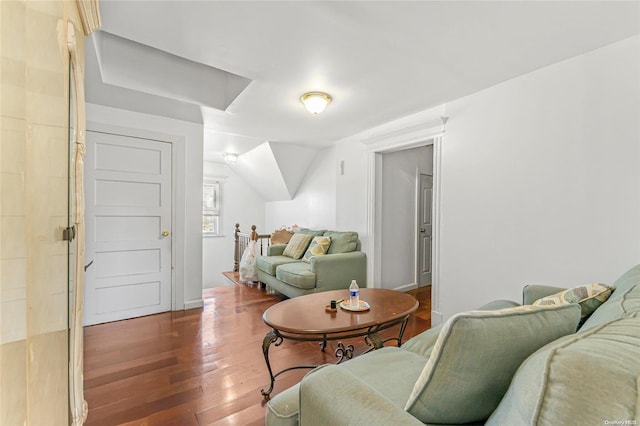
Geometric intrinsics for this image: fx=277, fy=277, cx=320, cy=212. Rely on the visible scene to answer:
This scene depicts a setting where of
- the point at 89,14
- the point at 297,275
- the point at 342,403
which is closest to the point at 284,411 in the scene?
the point at 342,403

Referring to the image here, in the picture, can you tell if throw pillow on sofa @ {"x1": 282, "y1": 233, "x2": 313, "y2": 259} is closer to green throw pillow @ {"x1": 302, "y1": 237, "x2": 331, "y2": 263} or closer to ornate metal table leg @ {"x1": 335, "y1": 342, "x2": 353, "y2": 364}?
green throw pillow @ {"x1": 302, "y1": 237, "x2": 331, "y2": 263}

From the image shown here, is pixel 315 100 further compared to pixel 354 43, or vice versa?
pixel 315 100

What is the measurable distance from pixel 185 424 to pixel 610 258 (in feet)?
9.37

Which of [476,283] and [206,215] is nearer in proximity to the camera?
[476,283]

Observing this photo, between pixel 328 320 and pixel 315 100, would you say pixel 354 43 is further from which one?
pixel 328 320

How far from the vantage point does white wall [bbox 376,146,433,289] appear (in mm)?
3951

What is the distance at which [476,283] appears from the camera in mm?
2611

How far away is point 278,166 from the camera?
500 centimetres

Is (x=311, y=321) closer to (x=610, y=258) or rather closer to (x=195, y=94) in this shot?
Result: (x=610, y=258)

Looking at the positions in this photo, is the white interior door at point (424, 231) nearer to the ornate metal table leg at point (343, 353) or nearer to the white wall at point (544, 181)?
the white wall at point (544, 181)

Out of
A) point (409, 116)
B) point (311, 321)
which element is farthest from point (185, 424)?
point (409, 116)

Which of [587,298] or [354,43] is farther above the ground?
[354,43]

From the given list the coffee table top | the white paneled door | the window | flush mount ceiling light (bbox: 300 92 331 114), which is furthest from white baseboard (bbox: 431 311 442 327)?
the window

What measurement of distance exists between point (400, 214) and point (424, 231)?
26.3 inches
